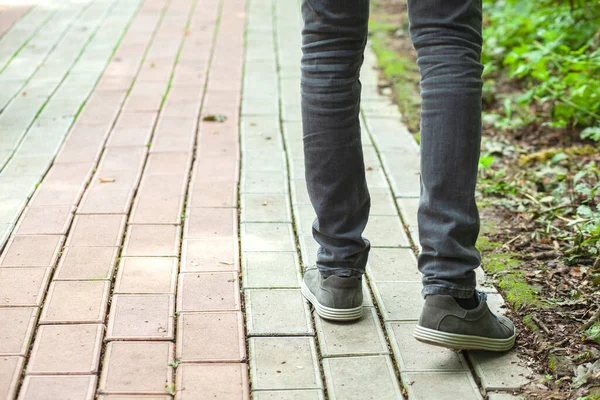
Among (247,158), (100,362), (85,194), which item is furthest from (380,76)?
(100,362)

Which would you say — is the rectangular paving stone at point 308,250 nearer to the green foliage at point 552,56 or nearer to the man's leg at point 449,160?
the man's leg at point 449,160

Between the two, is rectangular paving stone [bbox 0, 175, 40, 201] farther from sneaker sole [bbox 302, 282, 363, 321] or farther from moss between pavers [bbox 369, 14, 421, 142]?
moss between pavers [bbox 369, 14, 421, 142]

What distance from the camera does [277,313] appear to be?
2.33m

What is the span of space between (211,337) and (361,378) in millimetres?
427

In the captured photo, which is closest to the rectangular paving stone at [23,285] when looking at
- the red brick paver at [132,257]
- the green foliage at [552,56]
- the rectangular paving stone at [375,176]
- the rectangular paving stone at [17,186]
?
the red brick paver at [132,257]

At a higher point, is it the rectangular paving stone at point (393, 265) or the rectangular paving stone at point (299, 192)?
the rectangular paving stone at point (393, 265)

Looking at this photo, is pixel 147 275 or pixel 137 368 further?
pixel 147 275

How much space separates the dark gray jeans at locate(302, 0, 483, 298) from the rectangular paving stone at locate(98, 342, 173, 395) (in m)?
0.56

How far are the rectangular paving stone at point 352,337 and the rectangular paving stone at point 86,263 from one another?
0.71 meters

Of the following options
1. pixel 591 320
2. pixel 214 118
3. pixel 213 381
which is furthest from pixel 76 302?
pixel 214 118

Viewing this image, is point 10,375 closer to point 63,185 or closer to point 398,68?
point 63,185

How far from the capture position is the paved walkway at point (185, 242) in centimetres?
202

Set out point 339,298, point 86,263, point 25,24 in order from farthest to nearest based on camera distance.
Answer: point 25,24 < point 86,263 < point 339,298

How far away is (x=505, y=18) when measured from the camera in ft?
17.3
